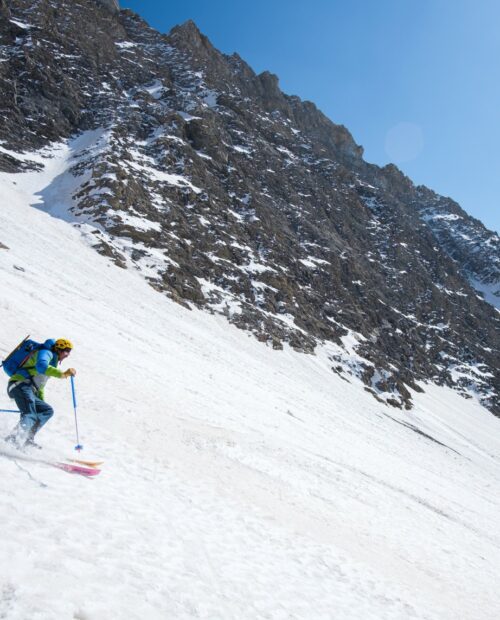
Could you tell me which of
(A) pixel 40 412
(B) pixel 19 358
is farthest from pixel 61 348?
(A) pixel 40 412

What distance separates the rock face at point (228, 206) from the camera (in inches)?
2028

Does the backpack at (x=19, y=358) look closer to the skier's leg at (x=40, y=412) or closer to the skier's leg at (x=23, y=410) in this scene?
the skier's leg at (x=23, y=410)

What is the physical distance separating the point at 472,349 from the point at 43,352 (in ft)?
331

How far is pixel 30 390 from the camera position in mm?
6824

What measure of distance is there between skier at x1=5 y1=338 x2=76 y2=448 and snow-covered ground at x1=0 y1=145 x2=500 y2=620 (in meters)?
0.38

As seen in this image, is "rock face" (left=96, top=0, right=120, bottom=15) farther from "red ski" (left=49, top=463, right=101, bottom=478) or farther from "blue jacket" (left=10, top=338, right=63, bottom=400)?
"red ski" (left=49, top=463, right=101, bottom=478)

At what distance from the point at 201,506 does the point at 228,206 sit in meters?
70.2

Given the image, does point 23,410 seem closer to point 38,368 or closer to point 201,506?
point 38,368

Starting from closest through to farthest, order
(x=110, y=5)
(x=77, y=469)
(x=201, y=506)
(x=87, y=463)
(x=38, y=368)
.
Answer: (x=38, y=368) < (x=77, y=469) < (x=87, y=463) < (x=201, y=506) < (x=110, y=5)

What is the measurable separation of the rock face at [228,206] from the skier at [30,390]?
3396 cm

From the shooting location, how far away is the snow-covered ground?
193 inches

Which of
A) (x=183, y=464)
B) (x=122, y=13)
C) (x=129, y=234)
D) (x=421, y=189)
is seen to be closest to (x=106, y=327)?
(x=183, y=464)

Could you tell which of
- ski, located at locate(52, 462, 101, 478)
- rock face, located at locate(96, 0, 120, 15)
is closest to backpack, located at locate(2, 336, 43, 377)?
ski, located at locate(52, 462, 101, 478)

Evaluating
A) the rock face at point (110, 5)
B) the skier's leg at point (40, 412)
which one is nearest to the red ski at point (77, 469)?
the skier's leg at point (40, 412)
